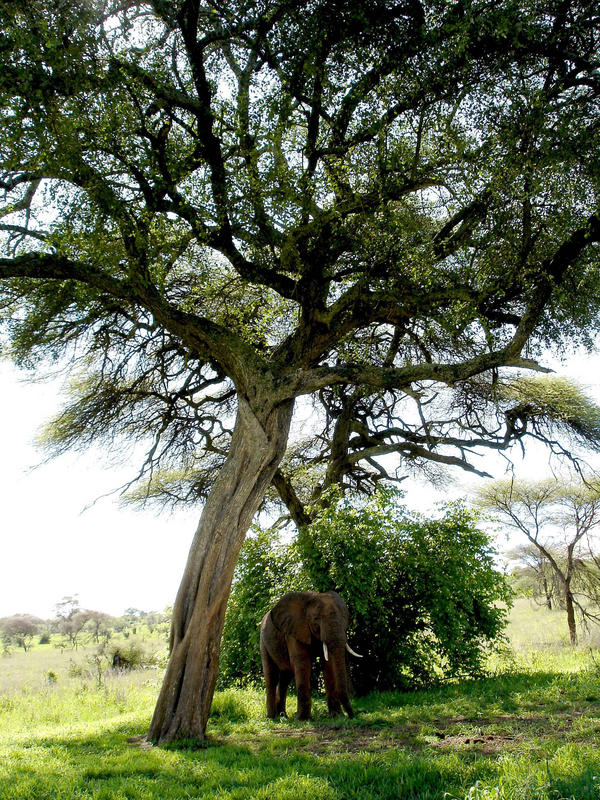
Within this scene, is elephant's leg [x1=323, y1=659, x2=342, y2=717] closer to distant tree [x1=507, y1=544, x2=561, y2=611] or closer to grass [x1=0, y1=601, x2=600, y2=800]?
grass [x1=0, y1=601, x2=600, y2=800]

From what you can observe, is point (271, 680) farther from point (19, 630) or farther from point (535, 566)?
point (19, 630)

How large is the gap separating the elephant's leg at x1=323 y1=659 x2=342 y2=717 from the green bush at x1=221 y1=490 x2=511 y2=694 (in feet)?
6.39

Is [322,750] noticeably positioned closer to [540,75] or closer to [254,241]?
[254,241]

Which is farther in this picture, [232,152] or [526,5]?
[232,152]

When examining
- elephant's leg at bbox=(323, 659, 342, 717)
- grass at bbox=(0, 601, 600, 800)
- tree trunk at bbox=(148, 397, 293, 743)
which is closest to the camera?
grass at bbox=(0, 601, 600, 800)

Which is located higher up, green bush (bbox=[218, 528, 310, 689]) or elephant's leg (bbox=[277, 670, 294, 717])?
green bush (bbox=[218, 528, 310, 689])

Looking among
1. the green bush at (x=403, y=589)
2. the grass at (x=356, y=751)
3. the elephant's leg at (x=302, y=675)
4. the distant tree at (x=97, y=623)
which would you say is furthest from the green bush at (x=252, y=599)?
the distant tree at (x=97, y=623)

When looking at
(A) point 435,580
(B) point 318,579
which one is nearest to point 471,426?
(A) point 435,580

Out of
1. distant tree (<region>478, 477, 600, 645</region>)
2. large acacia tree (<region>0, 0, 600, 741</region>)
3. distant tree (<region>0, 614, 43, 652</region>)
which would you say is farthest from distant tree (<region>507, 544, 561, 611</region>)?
distant tree (<region>0, 614, 43, 652</region>)

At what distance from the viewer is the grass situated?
13.2ft

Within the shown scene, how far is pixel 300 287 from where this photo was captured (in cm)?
983

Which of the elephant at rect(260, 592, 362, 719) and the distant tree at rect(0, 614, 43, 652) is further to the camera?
the distant tree at rect(0, 614, 43, 652)

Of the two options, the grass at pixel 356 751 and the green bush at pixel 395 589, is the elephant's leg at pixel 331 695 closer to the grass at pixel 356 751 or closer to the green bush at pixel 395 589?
the grass at pixel 356 751

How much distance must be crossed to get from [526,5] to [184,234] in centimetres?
591
